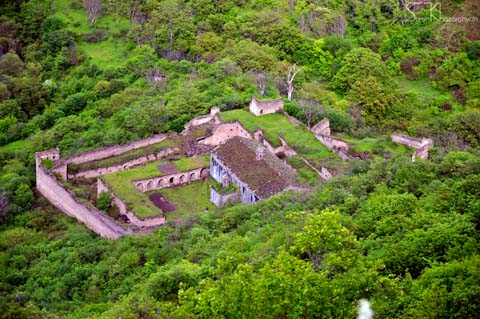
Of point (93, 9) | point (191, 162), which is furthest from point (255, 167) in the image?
point (93, 9)

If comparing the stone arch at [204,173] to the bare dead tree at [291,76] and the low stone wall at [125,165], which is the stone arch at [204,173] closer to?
the low stone wall at [125,165]

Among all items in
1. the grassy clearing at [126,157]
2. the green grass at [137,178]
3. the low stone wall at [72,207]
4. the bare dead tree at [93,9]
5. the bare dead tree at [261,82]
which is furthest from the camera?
the bare dead tree at [93,9]

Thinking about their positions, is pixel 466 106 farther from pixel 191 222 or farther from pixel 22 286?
pixel 22 286

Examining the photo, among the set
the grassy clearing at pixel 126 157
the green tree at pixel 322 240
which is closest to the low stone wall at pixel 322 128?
the grassy clearing at pixel 126 157

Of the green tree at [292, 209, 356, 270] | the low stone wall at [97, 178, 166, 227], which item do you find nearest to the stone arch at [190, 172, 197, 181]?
the low stone wall at [97, 178, 166, 227]

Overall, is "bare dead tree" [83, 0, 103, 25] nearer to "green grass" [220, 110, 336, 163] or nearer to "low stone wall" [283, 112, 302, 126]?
"green grass" [220, 110, 336, 163]

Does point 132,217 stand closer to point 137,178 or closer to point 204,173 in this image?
point 137,178
